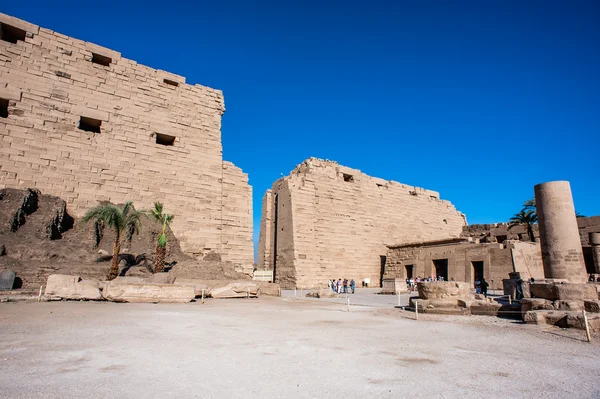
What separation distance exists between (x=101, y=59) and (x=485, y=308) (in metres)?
15.8

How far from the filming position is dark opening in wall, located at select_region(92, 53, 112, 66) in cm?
1389

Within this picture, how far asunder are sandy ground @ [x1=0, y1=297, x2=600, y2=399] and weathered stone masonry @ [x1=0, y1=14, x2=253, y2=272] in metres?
7.31

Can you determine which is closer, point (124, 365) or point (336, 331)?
point (124, 365)

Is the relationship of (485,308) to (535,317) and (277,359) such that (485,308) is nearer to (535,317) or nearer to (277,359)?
(535,317)

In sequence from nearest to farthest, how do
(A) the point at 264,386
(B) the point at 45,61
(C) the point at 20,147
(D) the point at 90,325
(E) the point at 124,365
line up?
(A) the point at 264,386 < (E) the point at 124,365 < (D) the point at 90,325 < (C) the point at 20,147 < (B) the point at 45,61

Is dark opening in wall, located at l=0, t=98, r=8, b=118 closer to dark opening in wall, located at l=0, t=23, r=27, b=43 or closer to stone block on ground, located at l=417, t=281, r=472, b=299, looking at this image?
dark opening in wall, located at l=0, t=23, r=27, b=43

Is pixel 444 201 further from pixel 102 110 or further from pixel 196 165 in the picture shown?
pixel 102 110

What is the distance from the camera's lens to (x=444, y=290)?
862cm

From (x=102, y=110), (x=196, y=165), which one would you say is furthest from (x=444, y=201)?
(x=102, y=110)

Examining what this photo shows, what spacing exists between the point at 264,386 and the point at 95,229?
10933 millimetres

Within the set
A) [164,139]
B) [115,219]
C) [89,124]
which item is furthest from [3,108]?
[115,219]

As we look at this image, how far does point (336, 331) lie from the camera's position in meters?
5.44

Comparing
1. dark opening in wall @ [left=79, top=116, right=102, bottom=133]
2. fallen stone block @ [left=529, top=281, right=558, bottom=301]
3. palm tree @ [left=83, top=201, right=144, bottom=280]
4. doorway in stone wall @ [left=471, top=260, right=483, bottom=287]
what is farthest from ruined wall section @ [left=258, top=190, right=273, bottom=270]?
fallen stone block @ [left=529, top=281, right=558, bottom=301]

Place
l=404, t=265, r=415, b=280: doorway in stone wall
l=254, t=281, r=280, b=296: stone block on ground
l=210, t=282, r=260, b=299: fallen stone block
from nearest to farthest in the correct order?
l=210, t=282, r=260, b=299: fallen stone block < l=254, t=281, r=280, b=296: stone block on ground < l=404, t=265, r=415, b=280: doorway in stone wall
